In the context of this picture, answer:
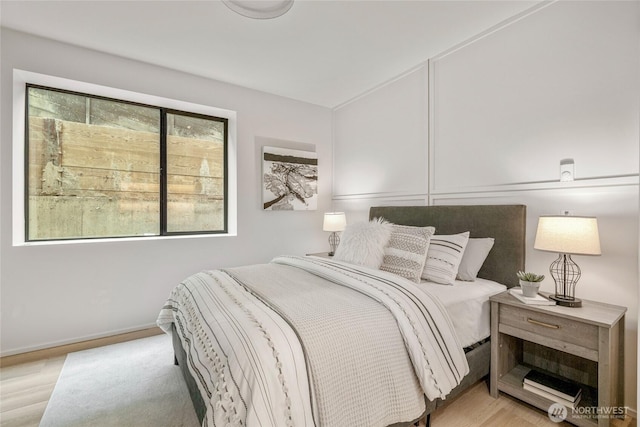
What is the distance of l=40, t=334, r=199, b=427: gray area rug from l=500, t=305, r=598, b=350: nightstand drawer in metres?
1.96

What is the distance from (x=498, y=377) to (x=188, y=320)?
1.95 metres

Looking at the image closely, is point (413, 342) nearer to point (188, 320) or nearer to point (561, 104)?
point (188, 320)

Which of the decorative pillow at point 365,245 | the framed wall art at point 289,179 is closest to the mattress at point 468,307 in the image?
the decorative pillow at point 365,245

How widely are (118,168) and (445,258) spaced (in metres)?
3.17

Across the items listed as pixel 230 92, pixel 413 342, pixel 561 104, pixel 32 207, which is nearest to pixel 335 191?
pixel 230 92

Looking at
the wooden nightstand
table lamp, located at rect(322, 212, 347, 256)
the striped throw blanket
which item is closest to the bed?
the striped throw blanket

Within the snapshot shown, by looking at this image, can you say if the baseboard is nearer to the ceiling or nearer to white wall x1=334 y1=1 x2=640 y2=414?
the ceiling

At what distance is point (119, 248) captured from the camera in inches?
109

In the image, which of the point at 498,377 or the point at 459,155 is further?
the point at 459,155

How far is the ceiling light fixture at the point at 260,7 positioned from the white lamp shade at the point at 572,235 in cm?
224

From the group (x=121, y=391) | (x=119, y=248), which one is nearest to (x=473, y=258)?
(x=121, y=391)

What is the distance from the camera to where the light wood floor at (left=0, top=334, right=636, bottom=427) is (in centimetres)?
164

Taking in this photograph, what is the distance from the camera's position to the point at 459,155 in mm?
2588

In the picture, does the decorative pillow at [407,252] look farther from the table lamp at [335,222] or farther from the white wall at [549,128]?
the table lamp at [335,222]
